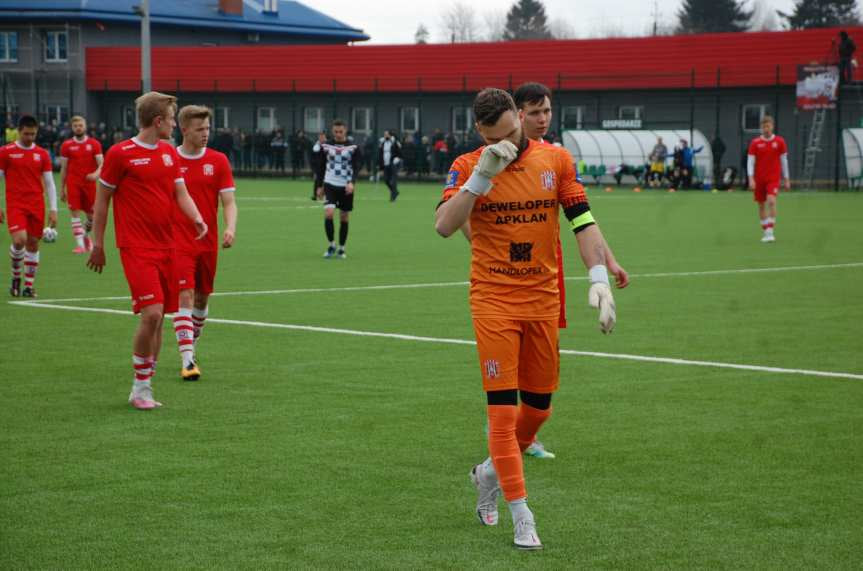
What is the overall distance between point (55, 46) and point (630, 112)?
33.6 meters

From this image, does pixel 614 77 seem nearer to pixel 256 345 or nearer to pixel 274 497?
pixel 256 345

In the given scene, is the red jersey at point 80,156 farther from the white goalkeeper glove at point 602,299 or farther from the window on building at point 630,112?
the window on building at point 630,112

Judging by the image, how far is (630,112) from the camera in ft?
189

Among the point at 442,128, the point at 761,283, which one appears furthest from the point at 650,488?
the point at 442,128

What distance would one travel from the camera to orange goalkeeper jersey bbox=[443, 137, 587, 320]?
601 cm

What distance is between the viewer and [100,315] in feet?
46.0

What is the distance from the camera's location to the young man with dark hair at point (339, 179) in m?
21.3

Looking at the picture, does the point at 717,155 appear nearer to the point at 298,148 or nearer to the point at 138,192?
the point at 298,148

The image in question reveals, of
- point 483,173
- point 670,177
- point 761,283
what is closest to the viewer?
point 483,173

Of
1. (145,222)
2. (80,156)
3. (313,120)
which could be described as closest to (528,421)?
(145,222)

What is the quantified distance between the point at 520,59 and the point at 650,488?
52241 mm

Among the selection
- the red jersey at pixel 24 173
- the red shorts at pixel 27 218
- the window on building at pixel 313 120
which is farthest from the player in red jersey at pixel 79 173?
the window on building at pixel 313 120

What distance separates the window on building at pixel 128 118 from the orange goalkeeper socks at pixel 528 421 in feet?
206

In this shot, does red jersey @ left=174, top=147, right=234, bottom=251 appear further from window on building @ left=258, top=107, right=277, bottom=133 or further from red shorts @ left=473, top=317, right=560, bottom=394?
window on building @ left=258, top=107, right=277, bottom=133
